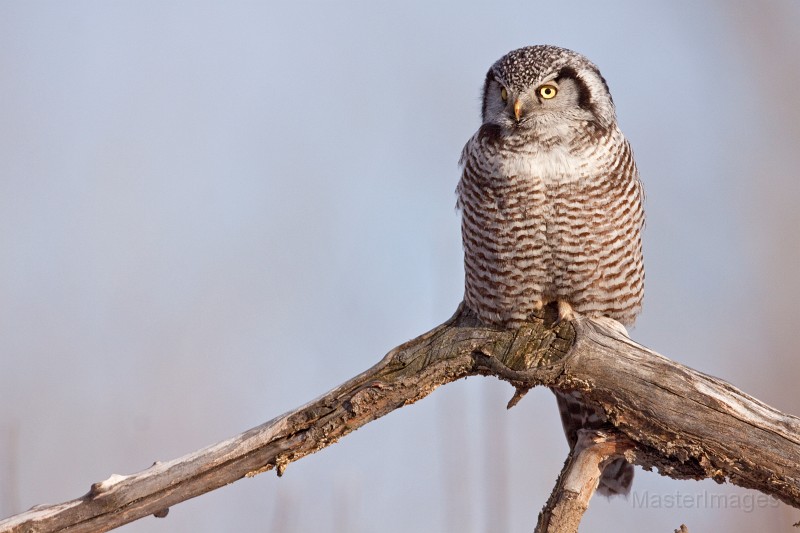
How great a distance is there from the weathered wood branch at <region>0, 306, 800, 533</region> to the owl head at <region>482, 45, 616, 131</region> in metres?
0.95

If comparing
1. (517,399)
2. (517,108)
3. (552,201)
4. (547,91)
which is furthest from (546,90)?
(517,399)

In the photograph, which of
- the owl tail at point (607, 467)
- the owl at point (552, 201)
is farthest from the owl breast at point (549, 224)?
the owl tail at point (607, 467)

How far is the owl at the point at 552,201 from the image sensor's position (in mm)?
3572

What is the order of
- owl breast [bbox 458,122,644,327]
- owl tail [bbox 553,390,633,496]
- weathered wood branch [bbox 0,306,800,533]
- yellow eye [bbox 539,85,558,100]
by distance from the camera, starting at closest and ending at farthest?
weathered wood branch [bbox 0,306,800,533] < owl breast [bbox 458,122,644,327] < yellow eye [bbox 539,85,558,100] < owl tail [bbox 553,390,633,496]

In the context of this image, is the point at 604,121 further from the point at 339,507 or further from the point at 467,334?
the point at 339,507

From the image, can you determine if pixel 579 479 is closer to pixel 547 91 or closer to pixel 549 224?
pixel 549 224

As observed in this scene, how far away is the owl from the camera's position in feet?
11.7

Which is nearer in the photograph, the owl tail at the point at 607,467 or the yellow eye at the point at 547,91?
the yellow eye at the point at 547,91

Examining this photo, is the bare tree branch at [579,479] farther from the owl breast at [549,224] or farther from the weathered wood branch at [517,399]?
the owl breast at [549,224]

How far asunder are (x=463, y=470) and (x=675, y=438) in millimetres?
1058

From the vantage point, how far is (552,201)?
3553mm

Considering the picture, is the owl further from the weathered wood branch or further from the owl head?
the weathered wood branch

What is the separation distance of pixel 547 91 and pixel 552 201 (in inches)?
20.9

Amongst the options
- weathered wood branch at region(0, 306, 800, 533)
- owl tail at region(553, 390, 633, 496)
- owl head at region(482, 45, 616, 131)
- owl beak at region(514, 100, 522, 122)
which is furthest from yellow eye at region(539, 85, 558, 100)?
owl tail at region(553, 390, 633, 496)
